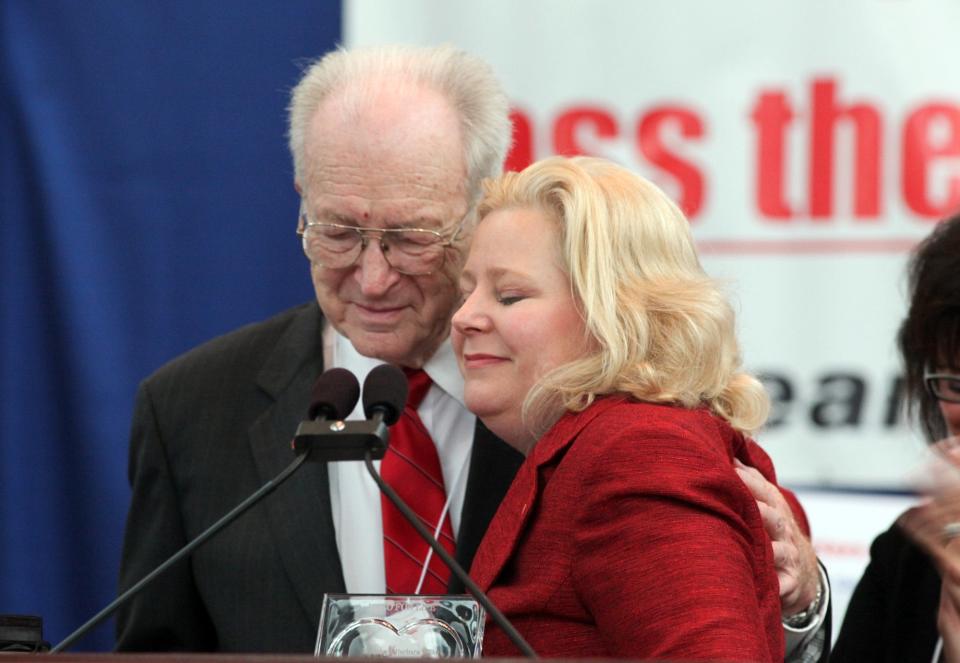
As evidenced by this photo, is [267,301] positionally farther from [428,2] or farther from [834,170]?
[834,170]

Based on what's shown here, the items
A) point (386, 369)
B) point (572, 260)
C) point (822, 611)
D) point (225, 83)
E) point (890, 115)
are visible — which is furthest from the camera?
point (225, 83)

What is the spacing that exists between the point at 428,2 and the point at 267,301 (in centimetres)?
82

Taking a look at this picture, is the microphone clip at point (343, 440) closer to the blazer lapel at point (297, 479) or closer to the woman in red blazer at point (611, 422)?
the woman in red blazer at point (611, 422)

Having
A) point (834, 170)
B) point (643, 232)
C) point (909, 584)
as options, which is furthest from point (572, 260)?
point (834, 170)

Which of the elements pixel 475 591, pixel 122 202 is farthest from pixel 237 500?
pixel 122 202

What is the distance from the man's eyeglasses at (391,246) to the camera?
2.22m

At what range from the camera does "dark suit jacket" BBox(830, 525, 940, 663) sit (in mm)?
2143

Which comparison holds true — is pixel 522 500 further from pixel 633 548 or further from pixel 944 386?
pixel 944 386

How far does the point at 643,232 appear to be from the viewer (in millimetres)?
1776

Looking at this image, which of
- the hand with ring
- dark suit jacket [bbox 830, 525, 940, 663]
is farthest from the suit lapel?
the hand with ring

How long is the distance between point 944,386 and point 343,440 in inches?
40.3

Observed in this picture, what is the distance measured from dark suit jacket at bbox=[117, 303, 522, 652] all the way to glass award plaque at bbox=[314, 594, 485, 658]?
626 mm

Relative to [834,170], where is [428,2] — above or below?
above

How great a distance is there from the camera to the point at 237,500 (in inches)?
89.4
